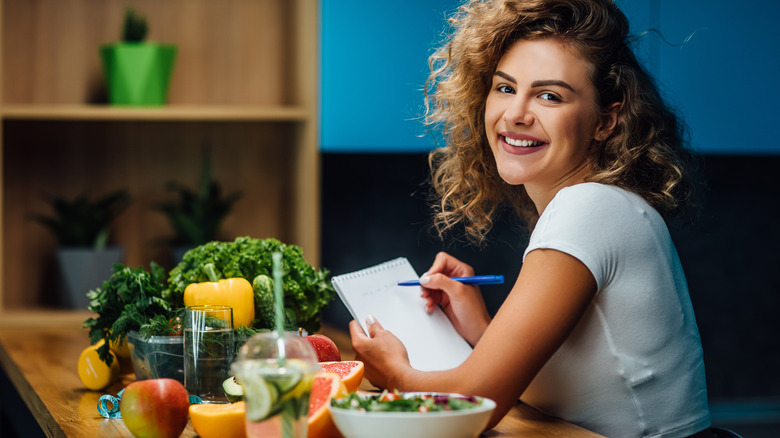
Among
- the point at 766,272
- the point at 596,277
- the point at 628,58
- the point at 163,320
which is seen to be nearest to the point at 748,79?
the point at 766,272

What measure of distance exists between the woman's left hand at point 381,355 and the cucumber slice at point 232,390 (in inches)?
7.8

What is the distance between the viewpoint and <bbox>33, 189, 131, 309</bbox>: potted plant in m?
2.47

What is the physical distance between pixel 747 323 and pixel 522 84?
200 cm

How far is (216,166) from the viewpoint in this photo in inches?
108

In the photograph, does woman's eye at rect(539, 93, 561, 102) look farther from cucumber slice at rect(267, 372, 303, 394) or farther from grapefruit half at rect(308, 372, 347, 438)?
cucumber slice at rect(267, 372, 303, 394)

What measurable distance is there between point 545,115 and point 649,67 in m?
1.15

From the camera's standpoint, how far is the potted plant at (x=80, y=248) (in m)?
2.47

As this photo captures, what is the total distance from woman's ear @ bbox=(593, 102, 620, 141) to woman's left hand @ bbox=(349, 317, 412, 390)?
45 cm

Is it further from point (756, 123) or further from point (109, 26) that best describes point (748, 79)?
point (109, 26)

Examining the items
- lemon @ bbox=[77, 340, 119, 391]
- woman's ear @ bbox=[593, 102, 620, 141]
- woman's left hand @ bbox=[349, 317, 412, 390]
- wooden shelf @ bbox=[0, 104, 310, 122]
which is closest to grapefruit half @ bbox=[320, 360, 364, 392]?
woman's left hand @ bbox=[349, 317, 412, 390]

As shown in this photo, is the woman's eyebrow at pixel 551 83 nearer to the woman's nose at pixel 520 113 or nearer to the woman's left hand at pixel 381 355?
the woman's nose at pixel 520 113

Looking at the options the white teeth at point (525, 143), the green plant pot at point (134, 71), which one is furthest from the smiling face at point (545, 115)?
the green plant pot at point (134, 71)

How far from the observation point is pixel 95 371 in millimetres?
1381

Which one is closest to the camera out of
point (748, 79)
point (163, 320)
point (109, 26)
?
point (163, 320)
